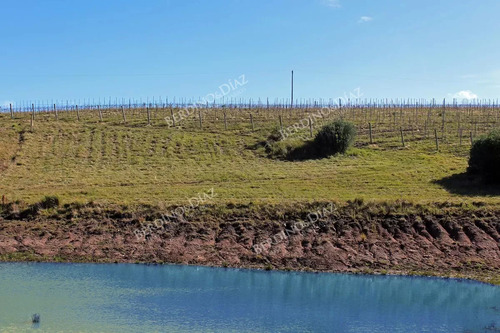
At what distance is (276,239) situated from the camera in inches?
1235

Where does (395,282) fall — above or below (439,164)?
below

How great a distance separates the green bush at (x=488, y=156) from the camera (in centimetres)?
4041

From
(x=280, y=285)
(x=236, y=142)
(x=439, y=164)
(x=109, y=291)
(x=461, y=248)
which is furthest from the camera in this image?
(x=236, y=142)

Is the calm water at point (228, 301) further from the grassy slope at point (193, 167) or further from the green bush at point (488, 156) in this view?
the green bush at point (488, 156)

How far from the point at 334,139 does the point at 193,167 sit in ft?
50.3

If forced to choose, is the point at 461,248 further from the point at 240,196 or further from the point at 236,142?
the point at 236,142

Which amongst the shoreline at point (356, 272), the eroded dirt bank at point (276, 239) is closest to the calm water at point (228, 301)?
the shoreline at point (356, 272)

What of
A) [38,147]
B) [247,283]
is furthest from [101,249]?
[38,147]

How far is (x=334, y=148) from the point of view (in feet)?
182

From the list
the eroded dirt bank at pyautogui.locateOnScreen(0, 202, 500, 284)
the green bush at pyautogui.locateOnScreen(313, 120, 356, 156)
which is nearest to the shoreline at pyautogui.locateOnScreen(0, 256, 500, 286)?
the eroded dirt bank at pyautogui.locateOnScreen(0, 202, 500, 284)

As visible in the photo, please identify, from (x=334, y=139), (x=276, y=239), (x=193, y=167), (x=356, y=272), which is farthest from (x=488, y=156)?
(x=193, y=167)

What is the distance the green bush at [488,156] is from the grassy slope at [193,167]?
282 centimetres

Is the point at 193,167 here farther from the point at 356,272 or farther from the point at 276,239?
the point at 356,272

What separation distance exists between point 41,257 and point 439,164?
Answer: 3579 cm
